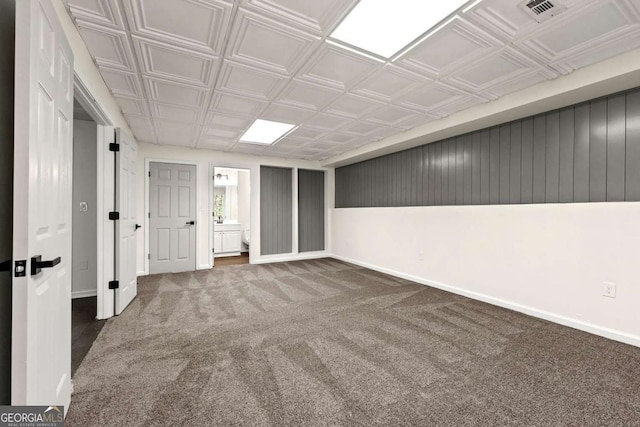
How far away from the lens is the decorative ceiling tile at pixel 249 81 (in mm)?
2455

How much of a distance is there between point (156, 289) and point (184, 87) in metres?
2.93

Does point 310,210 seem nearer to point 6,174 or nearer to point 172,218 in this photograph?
point 172,218

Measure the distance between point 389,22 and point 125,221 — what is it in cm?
346

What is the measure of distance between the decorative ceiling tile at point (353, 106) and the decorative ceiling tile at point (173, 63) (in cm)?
139

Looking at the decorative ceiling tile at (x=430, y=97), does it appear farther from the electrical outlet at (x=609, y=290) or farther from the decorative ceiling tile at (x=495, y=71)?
the electrical outlet at (x=609, y=290)

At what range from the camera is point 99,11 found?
5.77ft

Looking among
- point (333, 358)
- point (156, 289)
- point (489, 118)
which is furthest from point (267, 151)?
point (333, 358)

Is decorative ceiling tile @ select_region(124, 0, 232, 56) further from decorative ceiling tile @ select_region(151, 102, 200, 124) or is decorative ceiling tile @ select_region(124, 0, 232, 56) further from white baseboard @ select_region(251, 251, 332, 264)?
white baseboard @ select_region(251, 251, 332, 264)

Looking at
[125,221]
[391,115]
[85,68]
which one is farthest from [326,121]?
[125,221]

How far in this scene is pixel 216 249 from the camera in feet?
24.0

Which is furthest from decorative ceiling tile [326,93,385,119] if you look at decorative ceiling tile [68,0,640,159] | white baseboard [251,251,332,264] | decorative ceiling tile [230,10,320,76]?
white baseboard [251,251,332,264]

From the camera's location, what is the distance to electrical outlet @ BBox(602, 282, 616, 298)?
2.60m

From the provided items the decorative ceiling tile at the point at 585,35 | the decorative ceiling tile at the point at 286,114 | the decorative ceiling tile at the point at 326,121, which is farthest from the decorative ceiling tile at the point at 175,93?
the decorative ceiling tile at the point at 585,35

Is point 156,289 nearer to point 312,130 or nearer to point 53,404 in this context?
point 53,404
